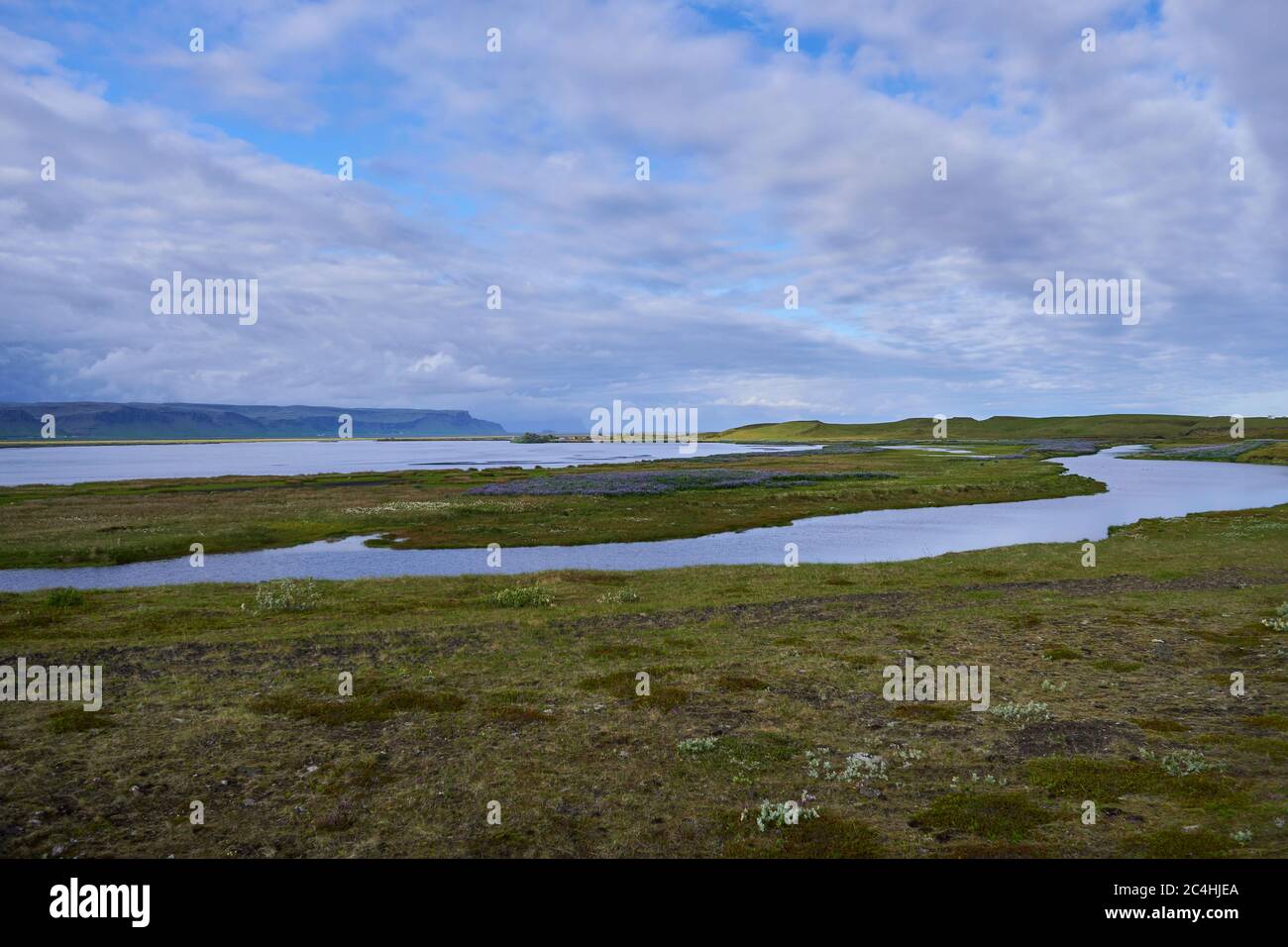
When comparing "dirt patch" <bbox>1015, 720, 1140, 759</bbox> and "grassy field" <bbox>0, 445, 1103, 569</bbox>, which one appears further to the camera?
"grassy field" <bbox>0, 445, 1103, 569</bbox>

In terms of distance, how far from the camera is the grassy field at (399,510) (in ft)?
185

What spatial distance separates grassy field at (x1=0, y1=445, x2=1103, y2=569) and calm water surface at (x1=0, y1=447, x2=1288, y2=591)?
376cm

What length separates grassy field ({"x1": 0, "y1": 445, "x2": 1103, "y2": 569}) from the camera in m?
56.2

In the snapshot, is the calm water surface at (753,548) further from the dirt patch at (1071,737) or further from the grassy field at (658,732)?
Answer: the dirt patch at (1071,737)

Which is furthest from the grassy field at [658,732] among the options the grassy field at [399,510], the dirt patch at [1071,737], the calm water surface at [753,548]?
the grassy field at [399,510]

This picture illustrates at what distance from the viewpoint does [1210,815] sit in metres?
10.9

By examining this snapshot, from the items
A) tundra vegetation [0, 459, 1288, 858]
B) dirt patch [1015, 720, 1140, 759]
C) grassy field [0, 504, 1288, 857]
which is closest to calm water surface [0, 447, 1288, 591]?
tundra vegetation [0, 459, 1288, 858]

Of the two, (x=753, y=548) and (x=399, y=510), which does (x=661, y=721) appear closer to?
(x=753, y=548)

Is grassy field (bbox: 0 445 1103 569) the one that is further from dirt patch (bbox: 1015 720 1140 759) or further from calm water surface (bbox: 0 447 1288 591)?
dirt patch (bbox: 1015 720 1140 759)

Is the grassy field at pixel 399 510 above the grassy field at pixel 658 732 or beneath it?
above

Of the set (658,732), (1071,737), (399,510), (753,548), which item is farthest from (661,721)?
(399,510)

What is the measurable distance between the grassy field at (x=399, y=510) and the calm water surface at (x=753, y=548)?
376 cm

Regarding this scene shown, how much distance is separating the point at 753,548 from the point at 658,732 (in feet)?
129

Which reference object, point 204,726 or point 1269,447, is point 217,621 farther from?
point 1269,447
